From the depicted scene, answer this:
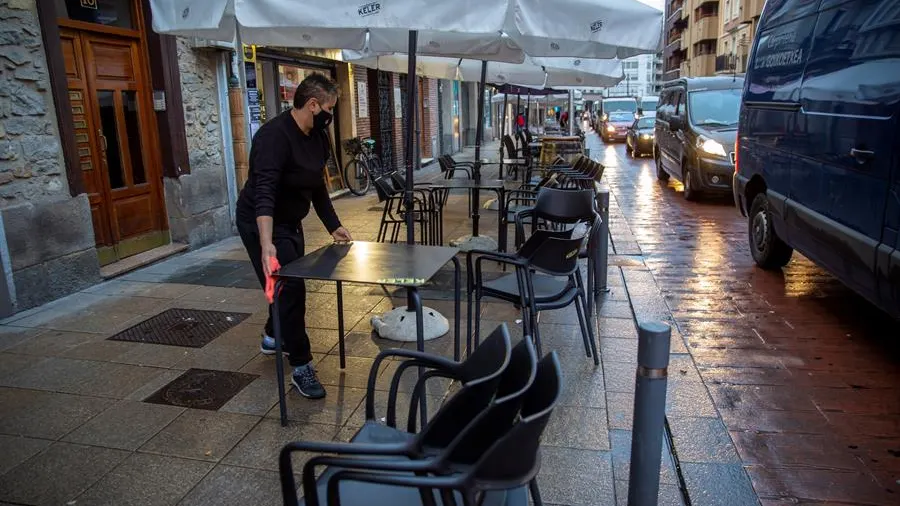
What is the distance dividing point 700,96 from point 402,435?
1199 centimetres

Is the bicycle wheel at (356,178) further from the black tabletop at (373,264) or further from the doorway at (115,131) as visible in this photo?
the black tabletop at (373,264)

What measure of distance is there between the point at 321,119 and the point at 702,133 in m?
9.56

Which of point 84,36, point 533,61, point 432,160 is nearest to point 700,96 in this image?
point 533,61

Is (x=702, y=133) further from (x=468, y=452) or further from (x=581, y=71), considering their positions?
(x=468, y=452)

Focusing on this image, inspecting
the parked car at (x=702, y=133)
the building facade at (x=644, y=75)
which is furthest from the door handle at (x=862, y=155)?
the building facade at (x=644, y=75)

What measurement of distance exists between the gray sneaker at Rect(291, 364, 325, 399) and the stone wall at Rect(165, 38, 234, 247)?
14.0 ft

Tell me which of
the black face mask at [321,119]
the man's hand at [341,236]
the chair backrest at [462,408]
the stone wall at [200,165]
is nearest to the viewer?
the chair backrest at [462,408]

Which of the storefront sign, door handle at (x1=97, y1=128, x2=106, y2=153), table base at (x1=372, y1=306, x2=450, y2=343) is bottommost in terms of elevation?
table base at (x1=372, y1=306, x2=450, y2=343)

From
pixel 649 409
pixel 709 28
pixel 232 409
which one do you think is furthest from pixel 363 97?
pixel 709 28

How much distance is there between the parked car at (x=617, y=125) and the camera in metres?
31.8

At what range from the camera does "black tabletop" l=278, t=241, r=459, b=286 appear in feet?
10.0

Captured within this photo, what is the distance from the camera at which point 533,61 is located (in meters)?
8.39

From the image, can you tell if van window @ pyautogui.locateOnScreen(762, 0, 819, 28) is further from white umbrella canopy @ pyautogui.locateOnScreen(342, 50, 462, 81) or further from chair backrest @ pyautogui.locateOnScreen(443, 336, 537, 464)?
chair backrest @ pyautogui.locateOnScreen(443, 336, 537, 464)

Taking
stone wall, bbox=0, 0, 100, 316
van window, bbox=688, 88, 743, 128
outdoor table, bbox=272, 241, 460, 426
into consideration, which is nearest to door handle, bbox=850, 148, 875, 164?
outdoor table, bbox=272, 241, 460, 426
